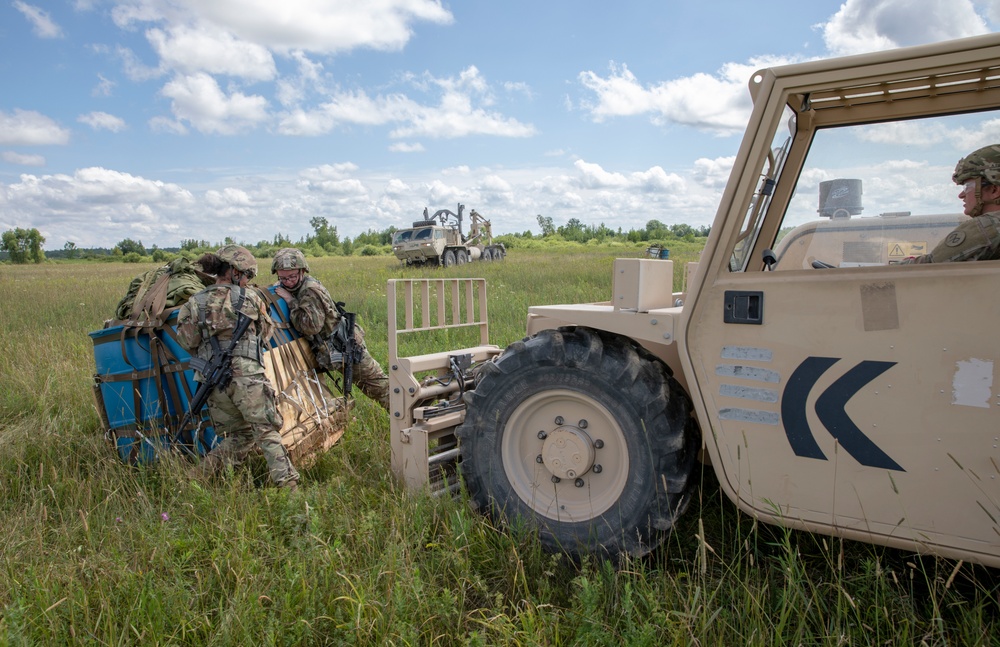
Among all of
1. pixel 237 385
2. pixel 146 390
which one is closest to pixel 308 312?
pixel 237 385

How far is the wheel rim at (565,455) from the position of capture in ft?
9.97

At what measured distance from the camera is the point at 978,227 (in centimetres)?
240

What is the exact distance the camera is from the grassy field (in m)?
2.52

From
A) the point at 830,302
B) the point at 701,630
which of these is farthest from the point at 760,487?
the point at 830,302

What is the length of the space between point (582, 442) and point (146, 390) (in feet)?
10.0

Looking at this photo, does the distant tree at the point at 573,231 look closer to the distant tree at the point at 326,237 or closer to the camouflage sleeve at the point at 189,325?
the distant tree at the point at 326,237

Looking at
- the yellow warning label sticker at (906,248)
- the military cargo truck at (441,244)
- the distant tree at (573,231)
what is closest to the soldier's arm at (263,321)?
the yellow warning label sticker at (906,248)

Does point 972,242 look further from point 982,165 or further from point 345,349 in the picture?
point 345,349

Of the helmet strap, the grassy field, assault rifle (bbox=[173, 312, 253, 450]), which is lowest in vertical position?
the grassy field

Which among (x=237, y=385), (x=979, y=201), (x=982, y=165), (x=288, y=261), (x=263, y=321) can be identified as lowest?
(x=237, y=385)

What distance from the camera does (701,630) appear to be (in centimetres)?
246

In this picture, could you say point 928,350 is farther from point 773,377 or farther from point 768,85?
point 768,85

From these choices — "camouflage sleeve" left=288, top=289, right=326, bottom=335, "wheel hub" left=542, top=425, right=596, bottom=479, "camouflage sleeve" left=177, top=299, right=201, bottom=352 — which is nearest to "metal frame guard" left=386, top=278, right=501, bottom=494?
"wheel hub" left=542, top=425, right=596, bottom=479

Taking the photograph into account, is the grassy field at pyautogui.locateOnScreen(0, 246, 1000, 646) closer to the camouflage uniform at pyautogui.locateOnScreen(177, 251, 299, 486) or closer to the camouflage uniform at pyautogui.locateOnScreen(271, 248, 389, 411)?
the camouflage uniform at pyautogui.locateOnScreen(177, 251, 299, 486)
